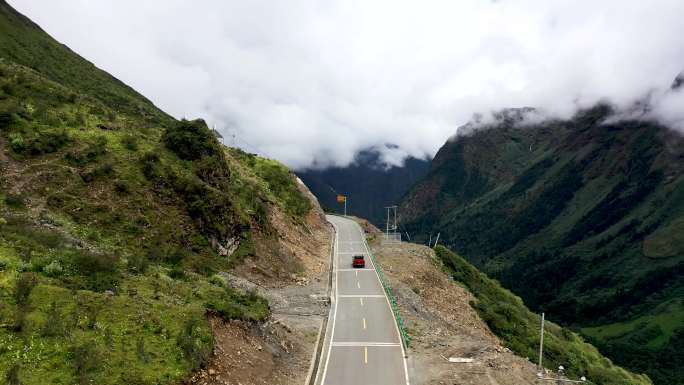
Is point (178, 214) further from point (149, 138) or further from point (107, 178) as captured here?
point (149, 138)

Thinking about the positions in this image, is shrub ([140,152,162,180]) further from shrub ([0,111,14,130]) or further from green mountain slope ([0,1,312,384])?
shrub ([0,111,14,130])

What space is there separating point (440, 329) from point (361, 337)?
6.46m

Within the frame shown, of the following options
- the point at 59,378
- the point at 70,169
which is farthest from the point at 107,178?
the point at 59,378

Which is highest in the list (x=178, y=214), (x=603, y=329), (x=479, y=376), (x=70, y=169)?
(x=70, y=169)

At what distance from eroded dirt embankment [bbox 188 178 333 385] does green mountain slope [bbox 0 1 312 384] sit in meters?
0.66

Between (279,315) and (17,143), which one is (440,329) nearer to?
(279,315)

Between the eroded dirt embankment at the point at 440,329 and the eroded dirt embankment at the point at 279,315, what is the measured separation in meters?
6.07

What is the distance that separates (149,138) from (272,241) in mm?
14295

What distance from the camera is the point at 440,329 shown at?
107ft

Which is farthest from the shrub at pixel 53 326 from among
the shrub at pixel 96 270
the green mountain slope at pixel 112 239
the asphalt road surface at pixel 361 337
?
the asphalt road surface at pixel 361 337

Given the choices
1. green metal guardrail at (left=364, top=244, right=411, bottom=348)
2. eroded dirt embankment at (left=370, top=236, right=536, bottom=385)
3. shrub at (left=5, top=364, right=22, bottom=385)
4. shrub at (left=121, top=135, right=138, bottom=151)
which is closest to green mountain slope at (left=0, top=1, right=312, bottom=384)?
shrub at (left=5, top=364, right=22, bottom=385)

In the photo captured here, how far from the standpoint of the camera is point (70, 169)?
1243 inches

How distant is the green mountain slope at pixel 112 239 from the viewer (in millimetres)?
15547

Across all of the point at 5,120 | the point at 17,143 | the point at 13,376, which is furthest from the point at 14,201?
the point at 13,376
